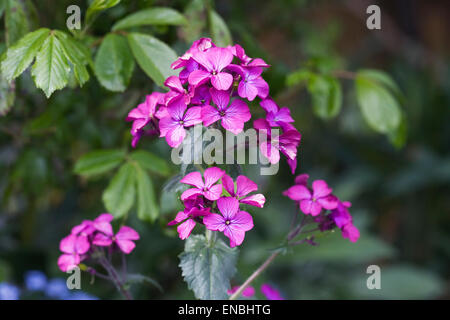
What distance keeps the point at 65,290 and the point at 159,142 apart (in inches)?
17.7

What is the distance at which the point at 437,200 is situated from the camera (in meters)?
2.49

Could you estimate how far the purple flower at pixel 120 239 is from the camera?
742mm

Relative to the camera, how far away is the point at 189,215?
0.62m

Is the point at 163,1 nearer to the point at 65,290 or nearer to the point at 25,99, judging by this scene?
the point at 25,99

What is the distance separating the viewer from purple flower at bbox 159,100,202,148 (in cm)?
63

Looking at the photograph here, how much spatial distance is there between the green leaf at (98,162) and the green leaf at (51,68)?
0.92 ft

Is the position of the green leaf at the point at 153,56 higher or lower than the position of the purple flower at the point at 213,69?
higher

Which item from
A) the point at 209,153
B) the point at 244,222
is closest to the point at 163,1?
the point at 209,153

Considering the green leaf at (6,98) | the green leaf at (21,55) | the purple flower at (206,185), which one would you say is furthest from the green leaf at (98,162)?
the purple flower at (206,185)

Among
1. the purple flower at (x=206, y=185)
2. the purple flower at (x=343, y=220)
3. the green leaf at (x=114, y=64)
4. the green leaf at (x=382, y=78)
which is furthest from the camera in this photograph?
the green leaf at (x=382, y=78)

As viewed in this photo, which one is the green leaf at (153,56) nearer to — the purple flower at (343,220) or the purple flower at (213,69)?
the purple flower at (213,69)

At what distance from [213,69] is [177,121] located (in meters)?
0.08

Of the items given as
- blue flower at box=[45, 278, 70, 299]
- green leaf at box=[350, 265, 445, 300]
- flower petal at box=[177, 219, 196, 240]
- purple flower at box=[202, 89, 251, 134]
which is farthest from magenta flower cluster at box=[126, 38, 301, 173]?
green leaf at box=[350, 265, 445, 300]

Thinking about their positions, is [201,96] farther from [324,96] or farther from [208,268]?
[324,96]
